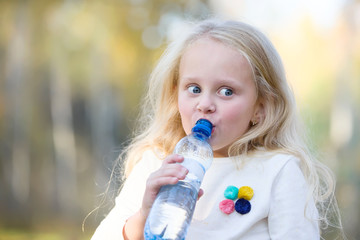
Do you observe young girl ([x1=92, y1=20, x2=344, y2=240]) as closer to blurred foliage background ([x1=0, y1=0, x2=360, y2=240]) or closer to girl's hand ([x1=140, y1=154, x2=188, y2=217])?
girl's hand ([x1=140, y1=154, x2=188, y2=217])

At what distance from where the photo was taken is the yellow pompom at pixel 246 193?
4.21ft

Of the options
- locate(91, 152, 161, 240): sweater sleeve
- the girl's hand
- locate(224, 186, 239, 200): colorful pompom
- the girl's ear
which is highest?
the girl's ear

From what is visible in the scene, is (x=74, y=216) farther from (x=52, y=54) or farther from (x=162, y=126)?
(x=162, y=126)

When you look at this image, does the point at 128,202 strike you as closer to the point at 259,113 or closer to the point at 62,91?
the point at 259,113

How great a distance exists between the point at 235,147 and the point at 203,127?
0.19 m

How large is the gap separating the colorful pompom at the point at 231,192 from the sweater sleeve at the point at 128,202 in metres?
0.26

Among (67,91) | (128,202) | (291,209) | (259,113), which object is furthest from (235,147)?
(67,91)

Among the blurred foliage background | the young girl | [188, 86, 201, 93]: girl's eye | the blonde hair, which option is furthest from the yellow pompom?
the blurred foliage background

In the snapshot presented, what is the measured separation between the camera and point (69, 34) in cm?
1088

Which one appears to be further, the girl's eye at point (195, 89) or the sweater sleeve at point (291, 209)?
the girl's eye at point (195, 89)

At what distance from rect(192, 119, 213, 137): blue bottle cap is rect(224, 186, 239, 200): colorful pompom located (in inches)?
6.7

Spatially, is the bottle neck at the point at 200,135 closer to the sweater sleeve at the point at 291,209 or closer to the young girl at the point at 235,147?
the young girl at the point at 235,147

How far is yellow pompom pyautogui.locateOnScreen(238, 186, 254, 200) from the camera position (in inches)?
50.5

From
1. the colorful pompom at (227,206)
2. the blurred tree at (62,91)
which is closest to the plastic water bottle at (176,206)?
the colorful pompom at (227,206)
